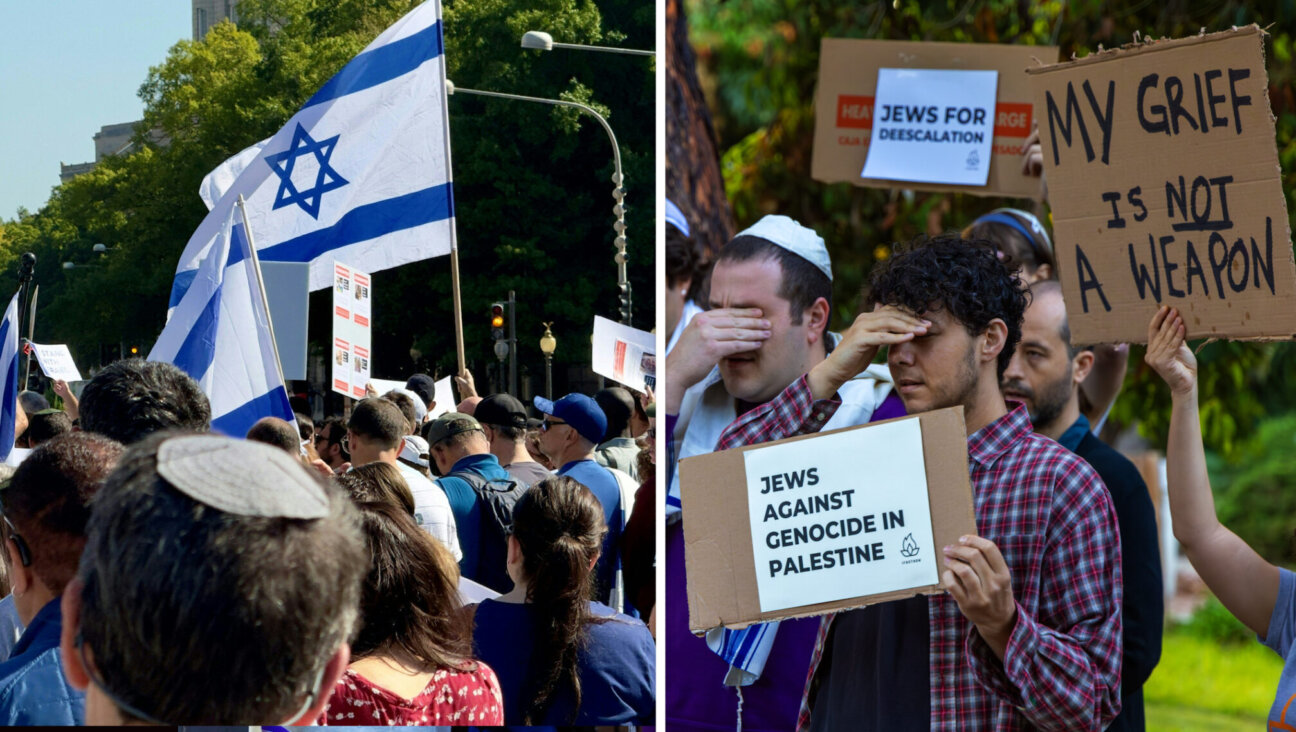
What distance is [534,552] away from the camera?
9.05 ft

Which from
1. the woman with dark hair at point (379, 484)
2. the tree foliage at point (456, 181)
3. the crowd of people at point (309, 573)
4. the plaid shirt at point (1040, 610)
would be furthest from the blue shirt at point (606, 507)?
the tree foliage at point (456, 181)

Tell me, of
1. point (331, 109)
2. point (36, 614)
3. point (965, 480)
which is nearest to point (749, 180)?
point (331, 109)

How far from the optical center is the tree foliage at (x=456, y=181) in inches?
523

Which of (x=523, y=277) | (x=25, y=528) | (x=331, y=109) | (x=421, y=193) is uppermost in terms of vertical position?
(x=523, y=277)

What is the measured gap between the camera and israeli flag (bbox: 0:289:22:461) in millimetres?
5282

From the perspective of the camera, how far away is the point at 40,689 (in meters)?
1.98

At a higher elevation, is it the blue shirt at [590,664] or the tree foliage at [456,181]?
the tree foliage at [456,181]

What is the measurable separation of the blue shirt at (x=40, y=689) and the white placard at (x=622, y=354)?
3204mm

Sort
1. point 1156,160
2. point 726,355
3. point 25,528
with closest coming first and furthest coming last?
1. point 25,528
2. point 1156,160
3. point 726,355

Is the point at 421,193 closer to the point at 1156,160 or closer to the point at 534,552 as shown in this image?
the point at 534,552

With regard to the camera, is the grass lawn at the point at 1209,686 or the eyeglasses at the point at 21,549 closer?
the eyeglasses at the point at 21,549

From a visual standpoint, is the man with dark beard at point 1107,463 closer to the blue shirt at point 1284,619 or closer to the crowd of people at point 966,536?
the crowd of people at point 966,536

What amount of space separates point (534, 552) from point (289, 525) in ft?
4.96

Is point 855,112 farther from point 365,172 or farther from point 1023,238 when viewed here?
point 365,172
